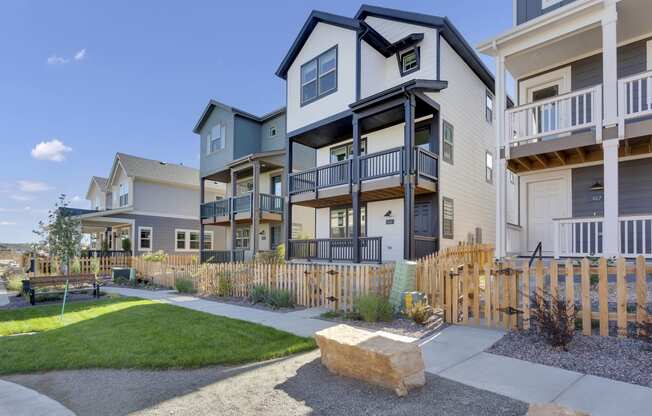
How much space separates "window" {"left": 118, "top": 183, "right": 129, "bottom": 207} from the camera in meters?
28.1

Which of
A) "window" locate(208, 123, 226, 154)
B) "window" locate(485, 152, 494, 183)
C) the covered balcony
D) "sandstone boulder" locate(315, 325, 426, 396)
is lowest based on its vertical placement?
"sandstone boulder" locate(315, 325, 426, 396)

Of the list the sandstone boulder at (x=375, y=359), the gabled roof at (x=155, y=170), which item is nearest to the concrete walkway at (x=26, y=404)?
the sandstone boulder at (x=375, y=359)

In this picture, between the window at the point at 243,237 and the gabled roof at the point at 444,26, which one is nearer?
the gabled roof at the point at 444,26

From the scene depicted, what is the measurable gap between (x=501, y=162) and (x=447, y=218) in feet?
12.7

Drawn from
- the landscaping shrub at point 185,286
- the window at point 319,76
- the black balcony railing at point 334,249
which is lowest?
the landscaping shrub at point 185,286

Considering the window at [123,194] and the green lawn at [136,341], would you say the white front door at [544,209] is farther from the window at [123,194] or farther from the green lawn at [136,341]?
the window at [123,194]

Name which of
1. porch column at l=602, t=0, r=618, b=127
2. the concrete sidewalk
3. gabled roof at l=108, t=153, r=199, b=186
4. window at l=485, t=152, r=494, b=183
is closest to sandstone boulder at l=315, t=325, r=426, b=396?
the concrete sidewalk

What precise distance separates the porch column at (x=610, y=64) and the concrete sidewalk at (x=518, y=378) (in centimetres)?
690

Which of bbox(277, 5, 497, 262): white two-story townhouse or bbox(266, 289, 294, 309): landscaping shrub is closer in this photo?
bbox(266, 289, 294, 309): landscaping shrub

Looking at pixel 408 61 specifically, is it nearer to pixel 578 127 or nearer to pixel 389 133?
pixel 389 133

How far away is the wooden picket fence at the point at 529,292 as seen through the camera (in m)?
5.91

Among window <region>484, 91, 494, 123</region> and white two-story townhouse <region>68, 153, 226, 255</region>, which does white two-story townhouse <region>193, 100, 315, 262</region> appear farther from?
window <region>484, 91, 494, 123</region>

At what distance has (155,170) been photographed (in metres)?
28.5

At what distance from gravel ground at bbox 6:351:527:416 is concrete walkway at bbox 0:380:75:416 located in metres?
0.12
